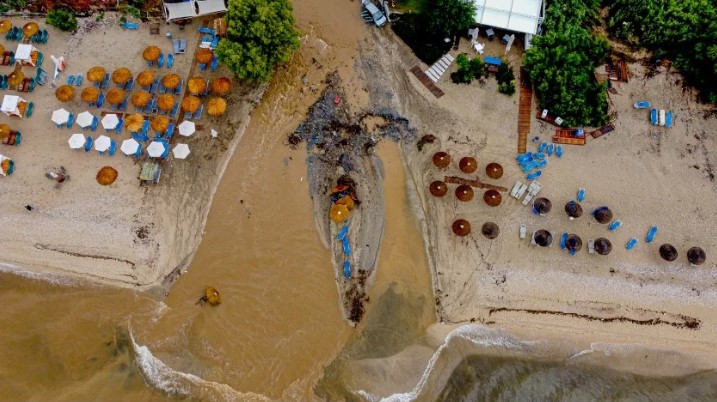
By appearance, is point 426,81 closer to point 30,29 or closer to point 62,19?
point 62,19

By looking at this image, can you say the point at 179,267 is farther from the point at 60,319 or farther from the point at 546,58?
the point at 546,58

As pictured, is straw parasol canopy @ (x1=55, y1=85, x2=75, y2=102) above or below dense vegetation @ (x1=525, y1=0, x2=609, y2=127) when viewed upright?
below

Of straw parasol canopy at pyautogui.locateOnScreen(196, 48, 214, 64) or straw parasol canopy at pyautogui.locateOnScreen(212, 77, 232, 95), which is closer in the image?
straw parasol canopy at pyautogui.locateOnScreen(212, 77, 232, 95)

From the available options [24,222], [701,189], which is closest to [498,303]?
[701,189]

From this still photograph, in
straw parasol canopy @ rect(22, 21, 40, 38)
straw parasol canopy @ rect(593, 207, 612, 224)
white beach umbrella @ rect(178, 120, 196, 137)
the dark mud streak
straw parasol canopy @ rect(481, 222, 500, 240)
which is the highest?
straw parasol canopy @ rect(22, 21, 40, 38)

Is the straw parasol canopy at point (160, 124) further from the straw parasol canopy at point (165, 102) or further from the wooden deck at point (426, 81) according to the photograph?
the wooden deck at point (426, 81)

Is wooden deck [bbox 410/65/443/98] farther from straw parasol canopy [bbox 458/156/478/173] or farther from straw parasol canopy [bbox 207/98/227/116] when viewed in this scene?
straw parasol canopy [bbox 207/98/227/116]

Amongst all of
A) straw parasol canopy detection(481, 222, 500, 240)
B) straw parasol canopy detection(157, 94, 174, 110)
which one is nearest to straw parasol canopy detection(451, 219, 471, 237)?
straw parasol canopy detection(481, 222, 500, 240)
